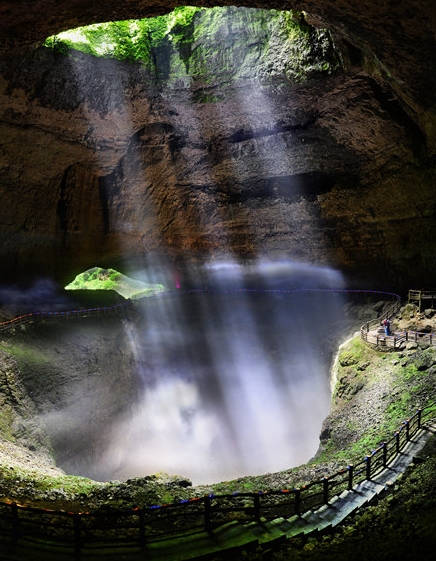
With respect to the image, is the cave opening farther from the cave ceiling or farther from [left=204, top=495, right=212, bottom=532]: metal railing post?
[left=204, top=495, right=212, bottom=532]: metal railing post

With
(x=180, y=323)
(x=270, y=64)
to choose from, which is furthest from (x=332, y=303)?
(x=270, y=64)

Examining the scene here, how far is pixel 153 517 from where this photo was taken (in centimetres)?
1001

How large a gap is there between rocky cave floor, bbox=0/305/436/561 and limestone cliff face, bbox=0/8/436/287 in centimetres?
759

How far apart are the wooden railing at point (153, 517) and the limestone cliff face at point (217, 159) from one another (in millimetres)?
13968

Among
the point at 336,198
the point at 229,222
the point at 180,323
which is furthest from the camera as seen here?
the point at 180,323

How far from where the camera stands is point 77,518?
7148mm

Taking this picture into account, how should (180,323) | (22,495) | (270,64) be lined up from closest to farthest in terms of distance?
(22,495)
(270,64)
(180,323)

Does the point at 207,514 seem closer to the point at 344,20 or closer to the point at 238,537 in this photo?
the point at 238,537

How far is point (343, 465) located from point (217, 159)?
59.9 feet

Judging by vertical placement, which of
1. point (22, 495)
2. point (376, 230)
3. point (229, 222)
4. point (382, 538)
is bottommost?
point (382, 538)

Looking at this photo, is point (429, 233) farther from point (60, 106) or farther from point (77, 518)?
point (77, 518)

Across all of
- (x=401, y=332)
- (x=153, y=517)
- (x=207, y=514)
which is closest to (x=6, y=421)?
(x=153, y=517)

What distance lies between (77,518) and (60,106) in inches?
715

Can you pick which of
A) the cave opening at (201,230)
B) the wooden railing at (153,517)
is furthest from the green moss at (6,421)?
the wooden railing at (153,517)
